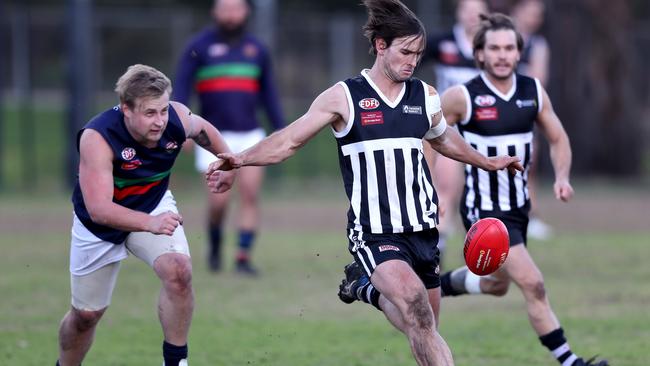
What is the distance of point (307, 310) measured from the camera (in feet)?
28.9

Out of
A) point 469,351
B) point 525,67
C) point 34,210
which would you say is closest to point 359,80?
point 469,351

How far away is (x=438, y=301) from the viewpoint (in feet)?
19.3

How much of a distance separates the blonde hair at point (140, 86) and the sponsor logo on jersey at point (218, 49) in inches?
189

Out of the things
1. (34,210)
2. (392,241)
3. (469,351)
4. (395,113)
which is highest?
(395,113)

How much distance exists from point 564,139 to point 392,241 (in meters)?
1.76

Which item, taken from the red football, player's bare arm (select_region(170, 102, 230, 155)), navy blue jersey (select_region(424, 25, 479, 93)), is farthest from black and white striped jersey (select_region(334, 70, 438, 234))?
navy blue jersey (select_region(424, 25, 479, 93))

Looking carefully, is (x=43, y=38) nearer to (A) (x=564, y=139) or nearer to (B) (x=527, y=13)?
(B) (x=527, y=13)

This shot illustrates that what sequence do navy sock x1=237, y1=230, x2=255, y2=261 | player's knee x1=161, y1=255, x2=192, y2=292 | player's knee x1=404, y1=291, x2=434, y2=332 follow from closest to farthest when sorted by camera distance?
1. player's knee x1=404, y1=291, x2=434, y2=332
2. player's knee x1=161, y1=255, x2=192, y2=292
3. navy sock x1=237, y1=230, x2=255, y2=261

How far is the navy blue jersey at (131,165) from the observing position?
5750 mm

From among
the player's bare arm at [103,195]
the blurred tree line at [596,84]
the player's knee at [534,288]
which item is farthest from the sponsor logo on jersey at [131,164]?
the blurred tree line at [596,84]

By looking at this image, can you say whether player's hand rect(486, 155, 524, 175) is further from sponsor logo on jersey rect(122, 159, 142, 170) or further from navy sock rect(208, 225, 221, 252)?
navy sock rect(208, 225, 221, 252)

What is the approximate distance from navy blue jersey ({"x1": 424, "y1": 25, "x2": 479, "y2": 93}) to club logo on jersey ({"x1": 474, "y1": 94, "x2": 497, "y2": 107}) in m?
3.44

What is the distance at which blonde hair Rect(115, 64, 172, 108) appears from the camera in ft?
18.4

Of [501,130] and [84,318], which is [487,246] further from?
[84,318]
